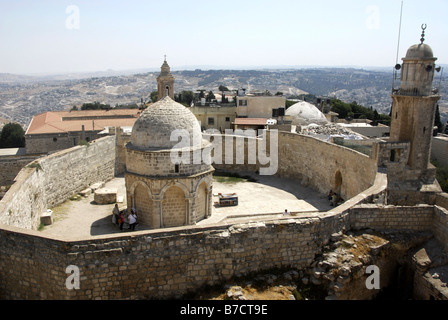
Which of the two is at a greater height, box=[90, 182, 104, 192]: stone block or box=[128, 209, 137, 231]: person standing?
box=[128, 209, 137, 231]: person standing

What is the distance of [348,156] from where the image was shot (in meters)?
17.8

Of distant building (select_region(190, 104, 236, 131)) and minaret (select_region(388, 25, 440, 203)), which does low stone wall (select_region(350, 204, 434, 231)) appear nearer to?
minaret (select_region(388, 25, 440, 203))

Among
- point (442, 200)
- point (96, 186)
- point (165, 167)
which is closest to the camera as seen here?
point (165, 167)

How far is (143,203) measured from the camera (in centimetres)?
1559

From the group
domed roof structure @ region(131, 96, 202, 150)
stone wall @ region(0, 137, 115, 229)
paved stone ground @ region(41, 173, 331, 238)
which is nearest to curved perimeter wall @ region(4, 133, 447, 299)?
stone wall @ region(0, 137, 115, 229)

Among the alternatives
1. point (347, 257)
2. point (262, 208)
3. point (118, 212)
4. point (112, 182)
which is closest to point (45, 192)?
point (118, 212)

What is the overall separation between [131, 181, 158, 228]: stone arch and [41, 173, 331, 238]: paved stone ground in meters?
0.32

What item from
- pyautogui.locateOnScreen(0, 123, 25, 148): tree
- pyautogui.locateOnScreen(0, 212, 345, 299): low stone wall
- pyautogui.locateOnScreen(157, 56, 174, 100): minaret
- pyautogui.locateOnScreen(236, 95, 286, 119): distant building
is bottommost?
pyautogui.locateOnScreen(0, 123, 25, 148): tree

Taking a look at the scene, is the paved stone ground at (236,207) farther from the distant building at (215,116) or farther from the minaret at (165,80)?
the distant building at (215,116)

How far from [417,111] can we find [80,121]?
37.7 metres

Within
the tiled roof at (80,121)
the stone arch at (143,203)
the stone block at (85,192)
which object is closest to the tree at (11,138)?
the tiled roof at (80,121)

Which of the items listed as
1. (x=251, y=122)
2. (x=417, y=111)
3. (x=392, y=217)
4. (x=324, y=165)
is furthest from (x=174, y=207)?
(x=251, y=122)

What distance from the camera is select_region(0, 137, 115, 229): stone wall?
43.4 feet

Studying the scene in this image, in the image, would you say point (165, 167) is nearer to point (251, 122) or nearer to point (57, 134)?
point (251, 122)
